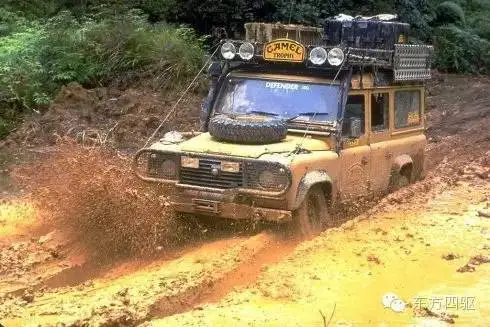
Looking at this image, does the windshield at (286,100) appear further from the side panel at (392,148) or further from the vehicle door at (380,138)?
the side panel at (392,148)

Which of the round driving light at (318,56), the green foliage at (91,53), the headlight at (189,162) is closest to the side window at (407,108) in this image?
the round driving light at (318,56)

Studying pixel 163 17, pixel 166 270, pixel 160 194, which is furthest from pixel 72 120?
pixel 166 270

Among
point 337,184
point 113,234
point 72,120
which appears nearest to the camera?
point 113,234

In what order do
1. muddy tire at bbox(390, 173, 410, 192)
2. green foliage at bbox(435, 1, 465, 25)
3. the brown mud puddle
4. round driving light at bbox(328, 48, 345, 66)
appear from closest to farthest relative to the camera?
the brown mud puddle, round driving light at bbox(328, 48, 345, 66), muddy tire at bbox(390, 173, 410, 192), green foliage at bbox(435, 1, 465, 25)

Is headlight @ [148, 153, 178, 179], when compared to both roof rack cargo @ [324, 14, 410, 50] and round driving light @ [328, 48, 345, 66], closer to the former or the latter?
round driving light @ [328, 48, 345, 66]

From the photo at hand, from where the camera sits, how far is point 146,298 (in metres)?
6.17

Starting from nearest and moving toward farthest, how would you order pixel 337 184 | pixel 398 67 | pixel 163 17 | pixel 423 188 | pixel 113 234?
pixel 113 234
pixel 337 184
pixel 398 67
pixel 423 188
pixel 163 17

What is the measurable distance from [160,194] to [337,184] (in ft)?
6.52

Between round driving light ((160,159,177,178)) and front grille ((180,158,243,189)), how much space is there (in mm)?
82

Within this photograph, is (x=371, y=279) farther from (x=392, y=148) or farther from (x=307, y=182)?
(x=392, y=148)

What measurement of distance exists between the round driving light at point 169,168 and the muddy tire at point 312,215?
132 centimetres

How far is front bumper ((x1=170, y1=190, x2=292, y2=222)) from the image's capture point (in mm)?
7430

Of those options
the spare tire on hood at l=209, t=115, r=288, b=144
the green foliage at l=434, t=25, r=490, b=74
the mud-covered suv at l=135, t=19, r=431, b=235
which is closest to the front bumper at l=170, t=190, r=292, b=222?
the mud-covered suv at l=135, t=19, r=431, b=235

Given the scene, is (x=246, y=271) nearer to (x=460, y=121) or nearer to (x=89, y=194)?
(x=89, y=194)
